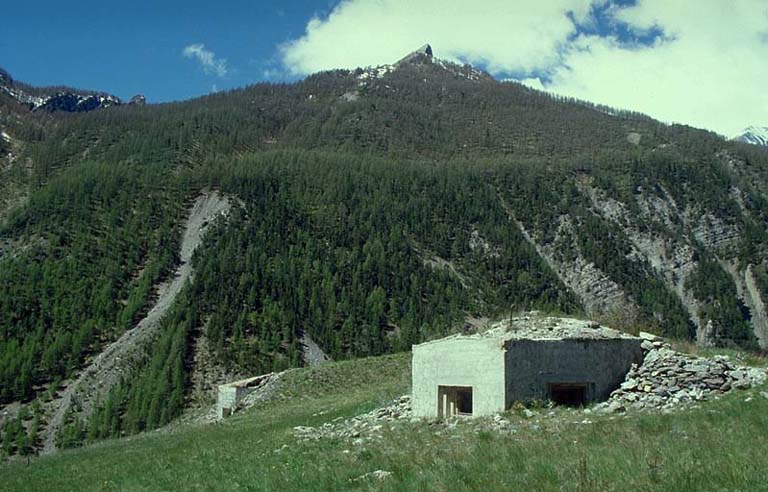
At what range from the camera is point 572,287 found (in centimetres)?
12250

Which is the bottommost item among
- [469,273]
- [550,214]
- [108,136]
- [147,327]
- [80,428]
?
[80,428]

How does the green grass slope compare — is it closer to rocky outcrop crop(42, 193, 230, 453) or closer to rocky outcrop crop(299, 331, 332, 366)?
rocky outcrop crop(42, 193, 230, 453)

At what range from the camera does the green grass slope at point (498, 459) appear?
10.4m

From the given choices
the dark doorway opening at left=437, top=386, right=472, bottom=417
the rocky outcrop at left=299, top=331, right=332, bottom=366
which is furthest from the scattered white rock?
the rocky outcrop at left=299, top=331, right=332, bottom=366

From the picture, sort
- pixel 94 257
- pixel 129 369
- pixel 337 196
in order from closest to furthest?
pixel 129 369 → pixel 94 257 → pixel 337 196

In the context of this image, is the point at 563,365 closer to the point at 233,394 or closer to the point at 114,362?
the point at 233,394

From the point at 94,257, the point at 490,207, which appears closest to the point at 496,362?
the point at 94,257

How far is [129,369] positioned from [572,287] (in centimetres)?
7441

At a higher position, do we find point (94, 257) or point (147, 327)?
point (94, 257)

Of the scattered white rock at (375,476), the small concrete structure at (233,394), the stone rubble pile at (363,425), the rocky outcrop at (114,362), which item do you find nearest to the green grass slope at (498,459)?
the scattered white rock at (375,476)

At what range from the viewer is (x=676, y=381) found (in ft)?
65.6

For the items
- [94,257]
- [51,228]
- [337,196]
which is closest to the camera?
[94,257]

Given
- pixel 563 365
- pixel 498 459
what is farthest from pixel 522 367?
pixel 498 459

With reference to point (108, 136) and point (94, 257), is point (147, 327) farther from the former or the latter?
point (108, 136)
